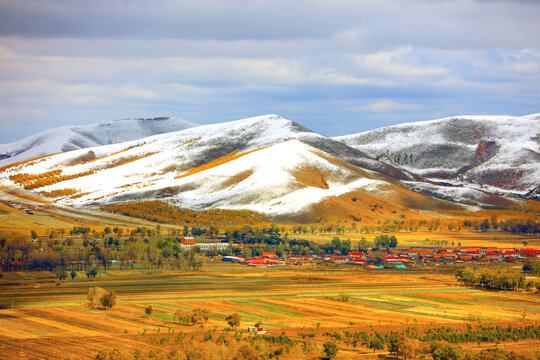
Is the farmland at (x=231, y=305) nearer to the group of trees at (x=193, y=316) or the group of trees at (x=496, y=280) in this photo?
the group of trees at (x=193, y=316)

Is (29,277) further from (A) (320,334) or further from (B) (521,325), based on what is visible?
(B) (521,325)

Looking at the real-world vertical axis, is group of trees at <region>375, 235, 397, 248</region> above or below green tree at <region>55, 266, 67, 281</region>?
above

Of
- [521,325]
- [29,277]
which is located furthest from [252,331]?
[29,277]

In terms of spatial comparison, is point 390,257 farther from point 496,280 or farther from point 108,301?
point 108,301

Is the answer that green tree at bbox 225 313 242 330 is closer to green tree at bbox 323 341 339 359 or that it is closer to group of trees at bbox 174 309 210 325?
group of trees at bbox 174 309 210 325

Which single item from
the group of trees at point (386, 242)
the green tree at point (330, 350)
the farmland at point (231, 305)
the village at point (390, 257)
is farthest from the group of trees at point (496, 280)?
the group of trees at point (386, 242)

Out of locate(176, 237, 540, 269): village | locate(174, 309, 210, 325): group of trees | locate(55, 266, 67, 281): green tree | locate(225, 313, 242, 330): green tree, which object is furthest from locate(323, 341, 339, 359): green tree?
locate(176, 237, 540, 269): village

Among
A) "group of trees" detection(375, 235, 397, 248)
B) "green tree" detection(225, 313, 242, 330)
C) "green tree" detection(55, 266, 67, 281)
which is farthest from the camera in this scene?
"group of trees" detection(375, 235, 397, 248)
